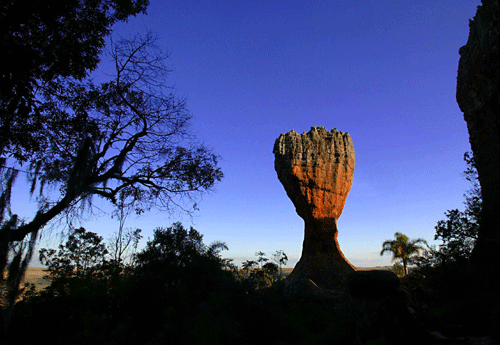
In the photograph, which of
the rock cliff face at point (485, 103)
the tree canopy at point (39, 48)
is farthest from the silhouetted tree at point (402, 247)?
the tree canopy at point (39, 48)

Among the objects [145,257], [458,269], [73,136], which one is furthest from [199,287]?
[458,269]

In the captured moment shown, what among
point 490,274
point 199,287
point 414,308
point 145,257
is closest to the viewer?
point 414,308

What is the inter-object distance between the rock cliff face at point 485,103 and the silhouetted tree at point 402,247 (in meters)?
25.6

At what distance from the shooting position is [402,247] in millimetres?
34000

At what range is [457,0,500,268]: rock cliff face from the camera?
30.1 ft

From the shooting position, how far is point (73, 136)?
9359 mm

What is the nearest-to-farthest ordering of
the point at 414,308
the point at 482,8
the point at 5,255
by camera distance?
the point at 5,255 → the point at 414,308 → the point at 482,8

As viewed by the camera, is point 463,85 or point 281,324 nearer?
point 281,324

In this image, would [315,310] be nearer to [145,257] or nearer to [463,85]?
[145,257]

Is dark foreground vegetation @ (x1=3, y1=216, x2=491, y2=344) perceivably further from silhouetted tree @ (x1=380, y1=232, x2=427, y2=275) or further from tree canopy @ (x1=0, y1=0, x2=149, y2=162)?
silhouetted tree @ (x1=380, y1=232, x2=427, y2=275)

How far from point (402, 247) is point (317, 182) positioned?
15.5 metres

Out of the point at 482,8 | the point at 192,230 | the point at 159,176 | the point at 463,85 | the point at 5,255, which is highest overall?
the point at 482,8

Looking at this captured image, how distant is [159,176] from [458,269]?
10.1m

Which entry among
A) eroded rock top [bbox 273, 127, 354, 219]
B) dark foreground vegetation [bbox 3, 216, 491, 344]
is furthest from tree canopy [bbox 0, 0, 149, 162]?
eroded rock top [bbox 273, 127, 354, 219]
